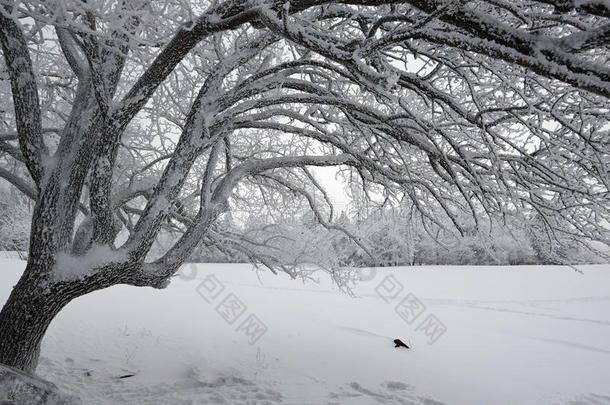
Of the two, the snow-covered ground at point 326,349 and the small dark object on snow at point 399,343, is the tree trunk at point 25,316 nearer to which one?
the snow-covered ground at point 326,349

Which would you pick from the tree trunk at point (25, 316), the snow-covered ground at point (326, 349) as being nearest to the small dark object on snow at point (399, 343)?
the snow-covered ground at point (326, 349)

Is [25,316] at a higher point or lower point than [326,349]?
lower

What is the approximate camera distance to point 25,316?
286 cm

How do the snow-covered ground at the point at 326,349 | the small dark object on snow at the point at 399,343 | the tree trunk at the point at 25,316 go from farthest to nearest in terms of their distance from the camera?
1. the small dark object on snow at the point at 399,343
2. the snow-covered ground at the point at 326,349
3. the tree trunk at the point at 25,316

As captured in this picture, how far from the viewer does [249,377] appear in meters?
4.89

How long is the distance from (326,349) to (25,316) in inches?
192

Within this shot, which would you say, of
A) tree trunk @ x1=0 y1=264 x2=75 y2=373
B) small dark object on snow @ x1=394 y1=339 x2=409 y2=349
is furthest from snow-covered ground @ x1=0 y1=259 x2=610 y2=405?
tree trunk @ x1=0 y1=264 x2=75 y2=373

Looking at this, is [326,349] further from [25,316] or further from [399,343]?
[25,316]

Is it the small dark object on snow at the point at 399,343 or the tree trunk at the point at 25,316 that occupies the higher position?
the small dark object on snow at the point at 399,343

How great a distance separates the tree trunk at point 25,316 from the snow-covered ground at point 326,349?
128cm

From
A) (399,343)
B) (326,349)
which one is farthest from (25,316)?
(399,343)

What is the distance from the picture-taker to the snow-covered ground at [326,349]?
455 centimetres

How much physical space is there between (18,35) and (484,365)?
23.5 feet

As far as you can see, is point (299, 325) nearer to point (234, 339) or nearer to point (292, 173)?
point (234, 339)
